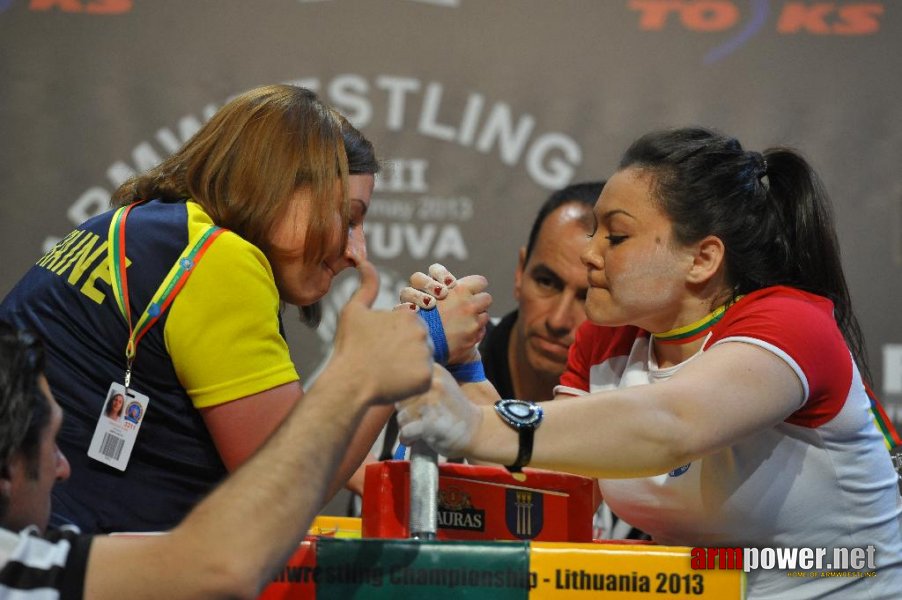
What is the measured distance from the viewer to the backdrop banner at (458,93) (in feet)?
10.6

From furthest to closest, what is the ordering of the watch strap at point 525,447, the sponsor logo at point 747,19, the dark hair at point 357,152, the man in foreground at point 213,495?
the sponsor logo at point 747,19, the dark hair at point 357,152, the watch strap at point 525,447, the man in foreground at point 213,495

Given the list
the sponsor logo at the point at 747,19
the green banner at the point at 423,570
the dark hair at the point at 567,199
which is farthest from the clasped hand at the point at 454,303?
the sponsor logo at the point at 747,19

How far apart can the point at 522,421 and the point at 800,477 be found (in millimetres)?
489

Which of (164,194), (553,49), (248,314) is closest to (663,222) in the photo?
(248,314)

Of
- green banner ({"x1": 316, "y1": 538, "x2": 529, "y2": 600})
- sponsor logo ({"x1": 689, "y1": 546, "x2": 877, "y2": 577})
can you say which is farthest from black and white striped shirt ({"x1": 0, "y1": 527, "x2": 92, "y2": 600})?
sponsor logo ({"x1": 689, "y1": 546, "x2": 877, "y2": 577})

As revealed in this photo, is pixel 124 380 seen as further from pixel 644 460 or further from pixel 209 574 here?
pixel 644 460

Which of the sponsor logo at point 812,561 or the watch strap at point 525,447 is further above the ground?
the watch strap at point 525,447

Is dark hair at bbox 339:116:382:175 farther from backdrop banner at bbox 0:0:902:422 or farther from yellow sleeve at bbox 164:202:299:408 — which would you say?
backdrop banner at bbox 0:0:902:422

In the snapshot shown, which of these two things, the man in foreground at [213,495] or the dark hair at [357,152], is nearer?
the man in foreground at [213,495]

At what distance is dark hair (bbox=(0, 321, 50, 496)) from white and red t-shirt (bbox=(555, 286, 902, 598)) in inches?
37.6

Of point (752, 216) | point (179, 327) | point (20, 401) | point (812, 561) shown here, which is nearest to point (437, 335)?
point (179, 327)

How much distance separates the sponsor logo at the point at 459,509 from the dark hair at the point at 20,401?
2.14 ft

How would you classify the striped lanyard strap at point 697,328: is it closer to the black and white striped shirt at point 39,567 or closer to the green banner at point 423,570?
the green banner at point 423,570

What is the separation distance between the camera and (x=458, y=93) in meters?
3.27
